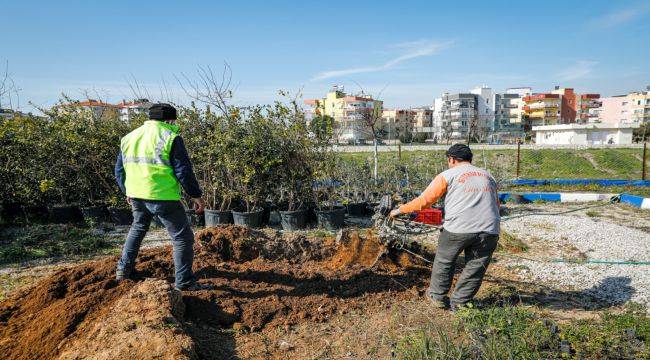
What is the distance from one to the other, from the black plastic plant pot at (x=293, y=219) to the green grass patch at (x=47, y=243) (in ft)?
8.98

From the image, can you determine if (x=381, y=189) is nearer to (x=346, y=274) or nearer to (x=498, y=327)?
(x=346, y=274)

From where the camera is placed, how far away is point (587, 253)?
580cm

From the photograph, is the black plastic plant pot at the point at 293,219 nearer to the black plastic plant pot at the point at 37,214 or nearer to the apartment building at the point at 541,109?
the black plastic plant pot at the point at 37,214

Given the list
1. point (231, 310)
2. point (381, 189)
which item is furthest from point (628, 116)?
point (231, 310)

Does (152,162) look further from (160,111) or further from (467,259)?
(467,259)

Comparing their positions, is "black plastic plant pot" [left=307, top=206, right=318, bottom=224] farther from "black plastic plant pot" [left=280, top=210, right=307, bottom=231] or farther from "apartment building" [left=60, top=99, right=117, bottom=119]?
"apartment building" [left=60, top=99, right=117, bottom=119]

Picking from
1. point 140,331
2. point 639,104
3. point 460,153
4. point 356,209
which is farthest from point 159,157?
point 639,104

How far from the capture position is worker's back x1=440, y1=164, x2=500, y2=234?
11.6 feet

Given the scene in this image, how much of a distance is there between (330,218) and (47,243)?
4.38 metres

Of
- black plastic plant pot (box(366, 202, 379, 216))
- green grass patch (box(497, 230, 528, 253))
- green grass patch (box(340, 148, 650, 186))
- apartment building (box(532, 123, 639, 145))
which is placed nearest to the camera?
green grass patch (box(497, 230, 528, 253))

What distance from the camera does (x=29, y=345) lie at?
287cm

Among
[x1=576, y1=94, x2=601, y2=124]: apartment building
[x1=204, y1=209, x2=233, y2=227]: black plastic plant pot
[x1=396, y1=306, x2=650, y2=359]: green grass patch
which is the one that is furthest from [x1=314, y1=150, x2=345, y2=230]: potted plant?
[x1=576, y1=94, x2=601, y2=124]: apartment building

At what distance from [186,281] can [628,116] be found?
106566mm

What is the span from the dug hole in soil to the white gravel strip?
1676mm
